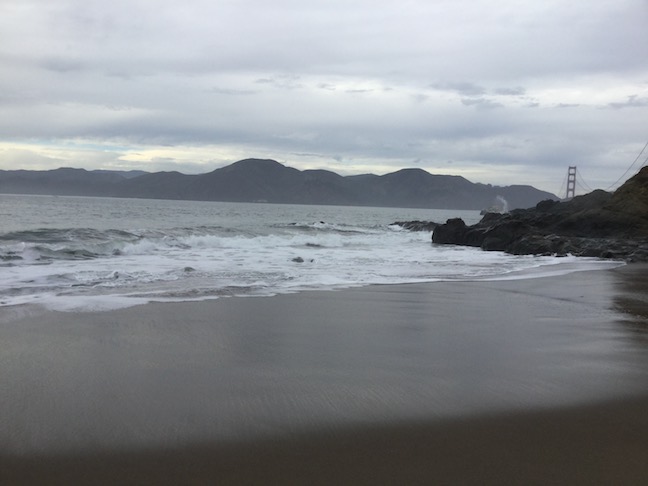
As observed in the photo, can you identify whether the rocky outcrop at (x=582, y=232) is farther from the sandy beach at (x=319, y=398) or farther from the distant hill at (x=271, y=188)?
the distant hill at (x=271, y=188)

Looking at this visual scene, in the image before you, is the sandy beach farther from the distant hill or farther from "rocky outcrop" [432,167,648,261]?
the distant hill

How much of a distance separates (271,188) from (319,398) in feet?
591

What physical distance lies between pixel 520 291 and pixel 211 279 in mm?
5682

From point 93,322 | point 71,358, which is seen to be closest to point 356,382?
point 71,358

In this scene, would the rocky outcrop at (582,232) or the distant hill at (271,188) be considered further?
the distant hill at (271,188)

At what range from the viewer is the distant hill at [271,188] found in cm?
15725

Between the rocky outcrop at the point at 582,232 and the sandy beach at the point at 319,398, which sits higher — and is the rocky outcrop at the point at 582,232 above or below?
above

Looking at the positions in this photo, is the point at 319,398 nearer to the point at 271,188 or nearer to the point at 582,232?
the point at 582,232

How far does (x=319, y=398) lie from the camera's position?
3.69 metres

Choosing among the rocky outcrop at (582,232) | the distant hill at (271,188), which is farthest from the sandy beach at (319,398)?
the distant hill at (271,188)

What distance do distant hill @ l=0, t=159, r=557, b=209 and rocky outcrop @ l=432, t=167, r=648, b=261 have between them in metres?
139

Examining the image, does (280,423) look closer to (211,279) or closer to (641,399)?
(641,399)

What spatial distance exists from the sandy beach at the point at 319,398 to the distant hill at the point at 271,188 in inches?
6387

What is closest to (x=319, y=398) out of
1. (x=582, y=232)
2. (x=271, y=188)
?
(x=582, y=232)
